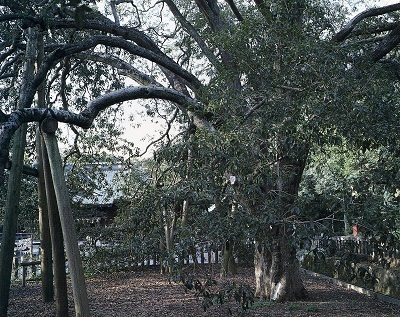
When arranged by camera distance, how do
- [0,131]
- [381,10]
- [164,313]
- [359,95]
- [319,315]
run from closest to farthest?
[0,131], [359,95], [319,315], [164,313], [381,10]

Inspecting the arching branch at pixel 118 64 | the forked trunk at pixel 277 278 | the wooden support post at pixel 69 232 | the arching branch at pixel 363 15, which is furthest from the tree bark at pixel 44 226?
the arching branch at pixel 363 15

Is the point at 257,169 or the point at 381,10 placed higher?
the point at 381,10

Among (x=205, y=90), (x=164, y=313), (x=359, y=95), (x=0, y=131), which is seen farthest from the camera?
(x=164, y=313)

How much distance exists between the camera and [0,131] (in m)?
5.05

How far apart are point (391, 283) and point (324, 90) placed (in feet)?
19.0

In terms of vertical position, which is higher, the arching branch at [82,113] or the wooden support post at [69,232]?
the arching branch at [82,113]

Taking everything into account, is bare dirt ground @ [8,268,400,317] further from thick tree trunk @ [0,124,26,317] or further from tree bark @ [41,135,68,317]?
thick tree trunk @ [0,124,26,317]

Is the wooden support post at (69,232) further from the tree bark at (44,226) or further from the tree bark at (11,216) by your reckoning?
the tree bark at (44,226)

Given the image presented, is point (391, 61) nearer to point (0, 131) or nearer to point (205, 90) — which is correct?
point (205, 90)

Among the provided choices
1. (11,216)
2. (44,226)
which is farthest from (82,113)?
(44,226)

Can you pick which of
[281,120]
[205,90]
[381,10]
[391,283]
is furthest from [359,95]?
[391,283]

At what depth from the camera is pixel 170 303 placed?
988cm

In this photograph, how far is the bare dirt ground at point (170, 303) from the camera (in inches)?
328

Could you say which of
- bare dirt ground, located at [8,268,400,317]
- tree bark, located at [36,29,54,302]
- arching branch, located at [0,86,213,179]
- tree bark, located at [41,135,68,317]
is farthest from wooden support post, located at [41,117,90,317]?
tree bark, located at [36,29,54,302]
